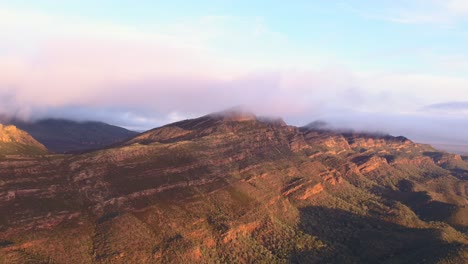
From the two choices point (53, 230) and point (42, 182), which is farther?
point (42, 182)


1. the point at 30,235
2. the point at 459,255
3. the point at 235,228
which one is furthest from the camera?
the point at 235,228

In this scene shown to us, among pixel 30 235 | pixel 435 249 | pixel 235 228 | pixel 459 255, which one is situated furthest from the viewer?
pixel 235 228

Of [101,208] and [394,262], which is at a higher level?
[101,208]

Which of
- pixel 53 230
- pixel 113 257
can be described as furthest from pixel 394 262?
pixel 53 230

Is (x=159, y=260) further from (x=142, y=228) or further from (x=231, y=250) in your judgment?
(x=231, y=250)

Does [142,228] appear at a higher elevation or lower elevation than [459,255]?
higher

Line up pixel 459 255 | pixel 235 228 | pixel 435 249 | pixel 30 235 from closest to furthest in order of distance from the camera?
pixel 30 235
pixel 459 255
pixel 435 249
pixel 235 228

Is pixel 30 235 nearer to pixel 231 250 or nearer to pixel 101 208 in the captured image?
pixel 101 208

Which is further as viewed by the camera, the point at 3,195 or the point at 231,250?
the point at 231,250

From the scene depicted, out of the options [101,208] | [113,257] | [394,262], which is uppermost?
[101,208]

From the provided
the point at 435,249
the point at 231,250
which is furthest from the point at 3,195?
the point at 435,249
